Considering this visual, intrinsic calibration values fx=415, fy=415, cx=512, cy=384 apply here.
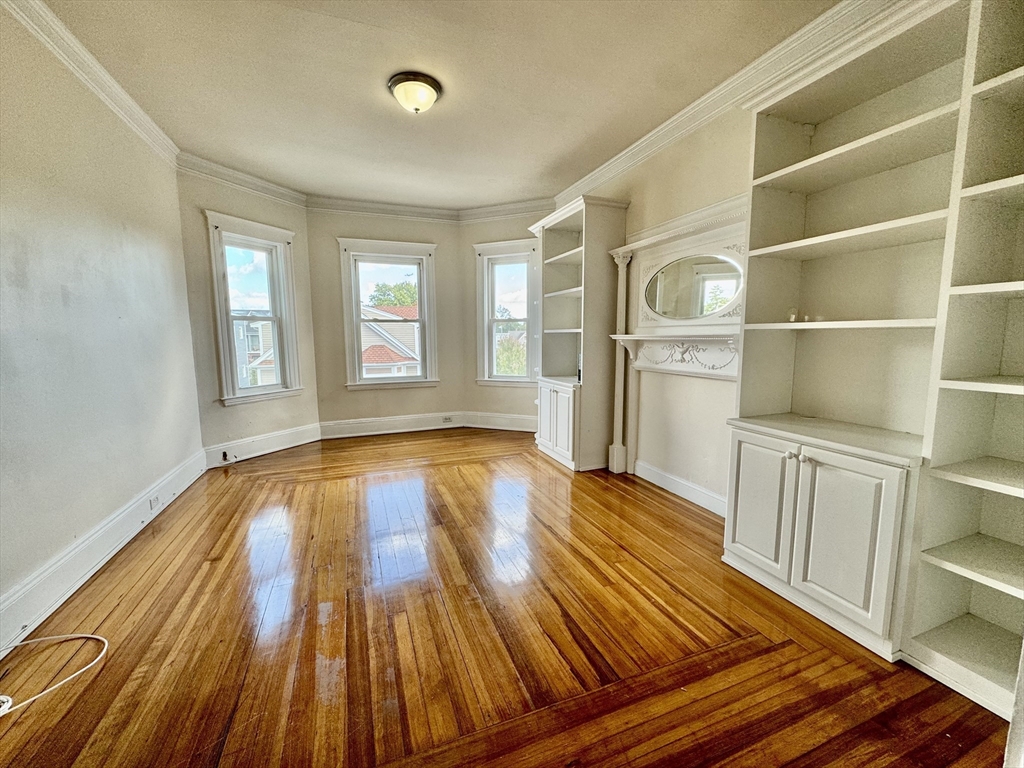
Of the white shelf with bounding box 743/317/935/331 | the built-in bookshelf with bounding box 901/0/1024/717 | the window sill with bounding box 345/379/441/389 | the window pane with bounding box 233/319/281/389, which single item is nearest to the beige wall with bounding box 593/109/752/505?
the white shelf with bounding box 743/317/935/331

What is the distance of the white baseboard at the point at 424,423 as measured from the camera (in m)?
5.41

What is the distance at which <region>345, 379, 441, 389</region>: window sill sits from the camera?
5.43m

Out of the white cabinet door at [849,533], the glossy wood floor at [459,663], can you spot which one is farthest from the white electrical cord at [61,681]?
the white cabinet door at [849,533]

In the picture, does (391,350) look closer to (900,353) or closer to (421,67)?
(421,67)

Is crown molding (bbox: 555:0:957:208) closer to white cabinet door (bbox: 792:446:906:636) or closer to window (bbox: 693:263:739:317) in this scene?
window (bbox: 693:263:739:317)

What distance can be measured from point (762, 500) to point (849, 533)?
16.2 inches

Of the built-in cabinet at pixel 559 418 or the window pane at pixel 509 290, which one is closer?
the built-in cabinet at pixel 559 418

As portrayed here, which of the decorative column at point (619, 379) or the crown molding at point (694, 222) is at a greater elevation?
the crown molding at point (694, 222)

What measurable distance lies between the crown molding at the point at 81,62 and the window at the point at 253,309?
3.02ft

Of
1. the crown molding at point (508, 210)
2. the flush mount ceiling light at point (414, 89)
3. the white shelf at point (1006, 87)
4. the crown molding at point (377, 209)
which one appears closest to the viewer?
the white shelf at point (1006, 87)

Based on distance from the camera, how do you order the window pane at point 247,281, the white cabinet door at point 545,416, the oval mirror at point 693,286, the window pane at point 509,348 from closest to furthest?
the oval mirror at point 693,286
the window pane at point 247,281
the white cabinet door at point 545,416
the window pane at point 509,348

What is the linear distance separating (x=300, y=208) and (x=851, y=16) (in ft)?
16.7

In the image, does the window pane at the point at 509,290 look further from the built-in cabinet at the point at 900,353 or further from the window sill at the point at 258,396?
the built-in cabinet at the point at 900,353

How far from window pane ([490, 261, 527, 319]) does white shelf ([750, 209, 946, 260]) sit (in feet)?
11.8
